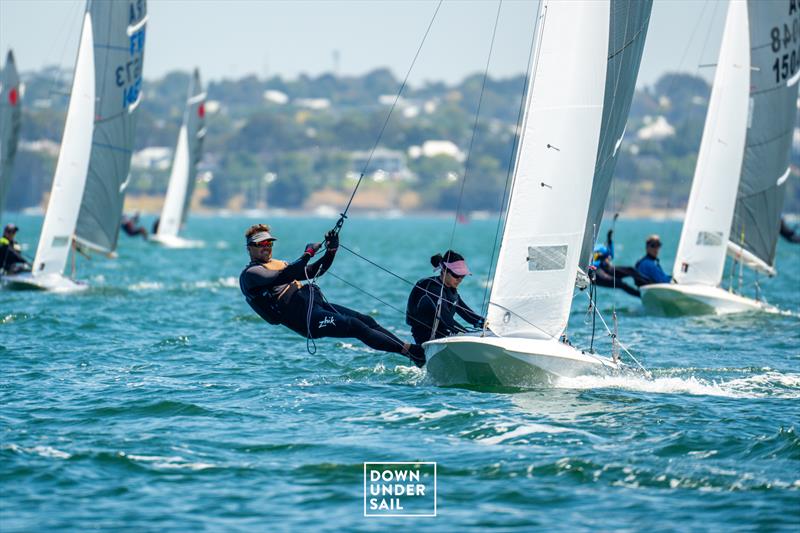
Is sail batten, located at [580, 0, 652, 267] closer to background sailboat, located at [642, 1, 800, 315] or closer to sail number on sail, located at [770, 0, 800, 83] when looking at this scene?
background sailboat, located at [642, 1, 800, 315]

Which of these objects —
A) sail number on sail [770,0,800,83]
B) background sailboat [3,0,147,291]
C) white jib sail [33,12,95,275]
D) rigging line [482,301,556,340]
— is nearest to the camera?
rigging line [482,301,556,340]

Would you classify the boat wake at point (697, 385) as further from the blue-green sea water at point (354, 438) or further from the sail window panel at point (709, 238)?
the sail window panel at point (709, 238)

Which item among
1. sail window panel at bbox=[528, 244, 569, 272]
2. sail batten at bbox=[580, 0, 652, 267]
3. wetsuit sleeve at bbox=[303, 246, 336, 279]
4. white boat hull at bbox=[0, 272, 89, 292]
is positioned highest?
sail batten at bbox=[580, 0, 652, 267]

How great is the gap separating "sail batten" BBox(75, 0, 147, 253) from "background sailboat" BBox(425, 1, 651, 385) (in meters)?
13.1

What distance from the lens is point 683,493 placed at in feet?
25.8

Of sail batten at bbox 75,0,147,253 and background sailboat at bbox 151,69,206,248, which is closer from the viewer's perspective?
sail batten at bbox 75,0,147,253

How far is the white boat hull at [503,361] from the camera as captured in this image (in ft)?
35.0

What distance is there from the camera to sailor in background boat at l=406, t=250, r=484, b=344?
460 inches

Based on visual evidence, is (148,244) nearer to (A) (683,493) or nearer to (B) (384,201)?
(A) (683,493)

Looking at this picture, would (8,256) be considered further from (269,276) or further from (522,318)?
(522,318)

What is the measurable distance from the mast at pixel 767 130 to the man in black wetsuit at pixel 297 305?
32.7 ft

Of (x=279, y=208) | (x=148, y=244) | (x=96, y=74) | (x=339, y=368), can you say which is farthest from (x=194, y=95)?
(x=279, y=208)

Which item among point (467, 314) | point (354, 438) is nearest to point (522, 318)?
point (467, 314)

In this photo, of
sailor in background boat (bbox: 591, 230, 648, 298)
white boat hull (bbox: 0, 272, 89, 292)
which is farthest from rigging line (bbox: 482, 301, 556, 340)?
white boat hull (bbox: 0, 272, 89, 292)
